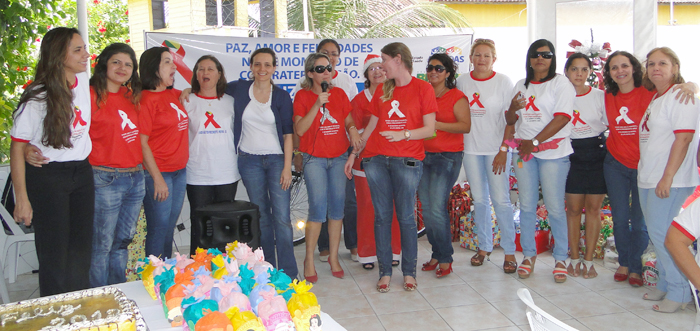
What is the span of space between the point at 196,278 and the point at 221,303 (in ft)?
0.68

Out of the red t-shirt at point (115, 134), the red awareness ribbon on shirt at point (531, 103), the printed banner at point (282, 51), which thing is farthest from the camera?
the printed banner at point (282, 51)

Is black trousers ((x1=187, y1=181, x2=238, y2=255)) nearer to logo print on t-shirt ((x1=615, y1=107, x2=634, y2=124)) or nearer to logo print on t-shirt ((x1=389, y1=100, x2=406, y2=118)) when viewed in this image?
logo print on t-shirt ((x1=389, y1=100, x2=406, y2=118))

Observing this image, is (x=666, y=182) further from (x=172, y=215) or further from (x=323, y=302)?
(x=172, y=215)

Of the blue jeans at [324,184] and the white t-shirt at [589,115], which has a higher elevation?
the white t-shirt at [589,115]

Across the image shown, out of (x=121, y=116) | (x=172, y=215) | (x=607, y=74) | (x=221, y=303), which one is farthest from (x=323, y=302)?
(x=607, y=74)

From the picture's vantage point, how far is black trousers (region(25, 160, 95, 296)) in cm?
235

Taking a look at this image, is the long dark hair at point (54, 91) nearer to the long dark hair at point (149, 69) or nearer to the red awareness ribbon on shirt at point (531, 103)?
the long dark hair at point (149, 69)

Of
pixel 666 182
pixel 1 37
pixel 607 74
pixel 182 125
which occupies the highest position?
pixel 1 37

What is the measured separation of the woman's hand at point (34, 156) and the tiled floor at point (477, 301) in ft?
5.31

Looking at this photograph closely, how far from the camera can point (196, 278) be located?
5.44 ft

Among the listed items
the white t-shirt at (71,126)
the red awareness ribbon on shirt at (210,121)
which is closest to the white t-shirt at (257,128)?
the red awareness ribbon on shirt at (210,121)

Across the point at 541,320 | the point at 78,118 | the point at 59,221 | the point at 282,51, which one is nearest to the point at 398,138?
the point at 78,118

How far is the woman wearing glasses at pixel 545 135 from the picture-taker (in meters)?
3.40

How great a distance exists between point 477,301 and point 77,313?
237cm
